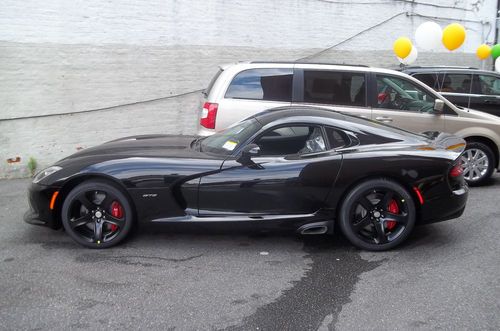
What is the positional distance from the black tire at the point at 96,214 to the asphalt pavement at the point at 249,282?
0.13m

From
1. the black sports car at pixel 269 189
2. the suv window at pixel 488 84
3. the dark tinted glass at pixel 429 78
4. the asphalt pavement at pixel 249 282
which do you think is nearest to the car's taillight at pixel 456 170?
the black sports car at pixel 269 189

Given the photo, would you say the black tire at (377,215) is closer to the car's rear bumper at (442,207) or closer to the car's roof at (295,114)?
the car's rear bumper at (442,207)

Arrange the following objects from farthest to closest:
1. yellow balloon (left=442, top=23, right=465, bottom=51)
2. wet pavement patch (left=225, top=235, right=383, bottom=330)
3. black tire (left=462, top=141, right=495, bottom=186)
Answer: yellow balloon (left=442, top=23, right=465, bottom=51), black tire (left=462, top=141, right=495, bottom=186), wet pavement patch (left=225, top=235, right=383, bottom=330)

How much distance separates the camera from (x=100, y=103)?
8.66 m

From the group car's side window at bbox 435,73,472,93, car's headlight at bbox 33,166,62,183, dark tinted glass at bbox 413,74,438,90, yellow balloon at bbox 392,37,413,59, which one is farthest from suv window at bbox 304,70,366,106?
yellow balloon at bbox 392,37,413,59

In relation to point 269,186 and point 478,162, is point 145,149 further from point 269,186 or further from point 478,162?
point 478,162

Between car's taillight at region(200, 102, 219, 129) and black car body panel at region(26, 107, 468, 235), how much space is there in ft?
6.12

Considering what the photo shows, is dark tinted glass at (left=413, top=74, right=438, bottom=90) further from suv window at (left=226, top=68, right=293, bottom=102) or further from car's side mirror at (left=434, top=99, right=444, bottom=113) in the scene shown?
suv window at (left=226, top=68, right=293, bottom=102)

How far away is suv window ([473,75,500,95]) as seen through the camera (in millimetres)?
8836

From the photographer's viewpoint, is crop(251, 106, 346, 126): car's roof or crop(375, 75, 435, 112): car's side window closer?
crop(251, 106, 346, 126): car's roof

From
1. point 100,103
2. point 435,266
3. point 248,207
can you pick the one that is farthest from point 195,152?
point 100,103

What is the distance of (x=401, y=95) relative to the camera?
6.77 meters

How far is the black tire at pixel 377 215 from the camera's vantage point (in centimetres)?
438

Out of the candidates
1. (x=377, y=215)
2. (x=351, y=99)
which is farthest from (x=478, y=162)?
(x=377, y=215)
